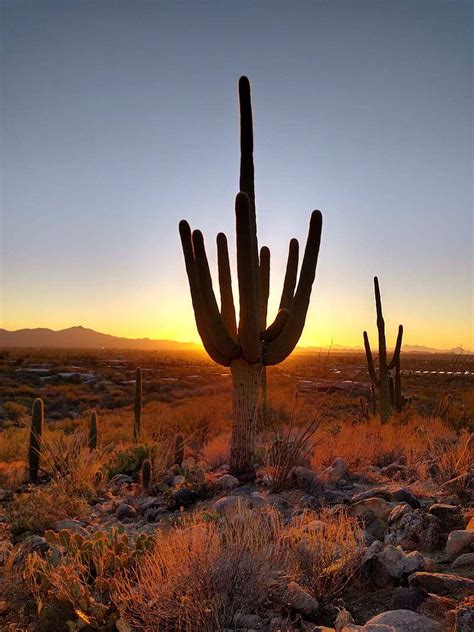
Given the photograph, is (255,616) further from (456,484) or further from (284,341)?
(284,341)

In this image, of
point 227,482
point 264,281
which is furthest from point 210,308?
point 227,482

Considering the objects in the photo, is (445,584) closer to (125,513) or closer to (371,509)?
(371,509)

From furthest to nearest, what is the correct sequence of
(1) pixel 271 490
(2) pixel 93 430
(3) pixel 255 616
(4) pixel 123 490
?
(2) pixel 93 430 < (4) pixel 123 490 < (1) pixel 271 490 < (3) pixel 255 616

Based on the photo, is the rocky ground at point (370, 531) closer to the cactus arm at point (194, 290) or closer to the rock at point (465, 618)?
the rock at point (465, 618)

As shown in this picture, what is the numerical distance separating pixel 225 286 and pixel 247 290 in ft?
5.60

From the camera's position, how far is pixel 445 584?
11.7ft

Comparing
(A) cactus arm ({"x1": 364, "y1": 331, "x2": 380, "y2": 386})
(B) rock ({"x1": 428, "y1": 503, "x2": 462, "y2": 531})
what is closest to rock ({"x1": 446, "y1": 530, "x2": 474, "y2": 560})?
(B) rock ({"x1": 428, "y1": 503, "x2": 462, "y2": 531})

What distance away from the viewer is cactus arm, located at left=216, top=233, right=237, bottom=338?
9586 millimetres

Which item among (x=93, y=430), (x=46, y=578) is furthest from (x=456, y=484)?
(x=93, y=430)

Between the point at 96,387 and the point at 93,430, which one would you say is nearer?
the point at 93,430

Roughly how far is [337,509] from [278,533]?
139 cm

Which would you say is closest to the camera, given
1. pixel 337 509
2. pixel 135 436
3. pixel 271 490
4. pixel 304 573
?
pixel 304 573

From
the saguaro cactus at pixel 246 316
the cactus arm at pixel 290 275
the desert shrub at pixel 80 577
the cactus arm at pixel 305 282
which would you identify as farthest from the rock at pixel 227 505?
the cactus arm at pixel 290 275

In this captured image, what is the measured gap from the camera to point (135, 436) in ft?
43.7
